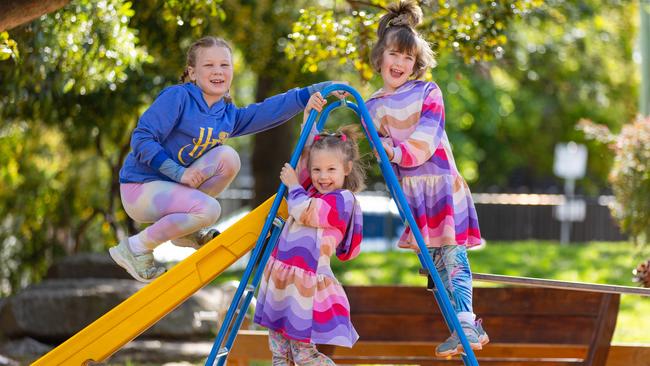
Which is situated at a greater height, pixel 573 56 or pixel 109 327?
pixel 573 56

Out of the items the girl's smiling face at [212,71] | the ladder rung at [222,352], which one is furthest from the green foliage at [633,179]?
the ladder rung at [222,352]

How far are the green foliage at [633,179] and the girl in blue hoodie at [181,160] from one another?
19.2 ft

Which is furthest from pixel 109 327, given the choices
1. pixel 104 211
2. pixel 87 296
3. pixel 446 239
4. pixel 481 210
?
pixel 481 210

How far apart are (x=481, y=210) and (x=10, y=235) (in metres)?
13.9

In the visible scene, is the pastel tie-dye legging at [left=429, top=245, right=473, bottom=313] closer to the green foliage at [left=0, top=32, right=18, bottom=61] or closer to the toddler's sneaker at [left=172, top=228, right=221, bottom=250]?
the toddler's sneaker at [left=172, top=228, right=221, bottom=250]

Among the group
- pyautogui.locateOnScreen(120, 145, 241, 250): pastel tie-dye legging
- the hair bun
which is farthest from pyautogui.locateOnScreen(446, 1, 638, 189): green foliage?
pyautogui.locateOnScreen(120, 145, 241, 250): pastel tie-dye legging

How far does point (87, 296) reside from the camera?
9305mm

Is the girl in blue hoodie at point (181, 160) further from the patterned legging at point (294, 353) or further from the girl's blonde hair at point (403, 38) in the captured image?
Answer: the patterned legging at point (294, 353)

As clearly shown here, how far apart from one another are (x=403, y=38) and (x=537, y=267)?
29.4 ft

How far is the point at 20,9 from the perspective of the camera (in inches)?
210

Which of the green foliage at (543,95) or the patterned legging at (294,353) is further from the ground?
the green foliage at (543,95)

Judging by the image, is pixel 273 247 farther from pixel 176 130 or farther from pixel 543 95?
pixel 543 95

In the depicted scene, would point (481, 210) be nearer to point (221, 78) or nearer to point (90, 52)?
point (90, 52)

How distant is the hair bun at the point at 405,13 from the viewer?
503cm
